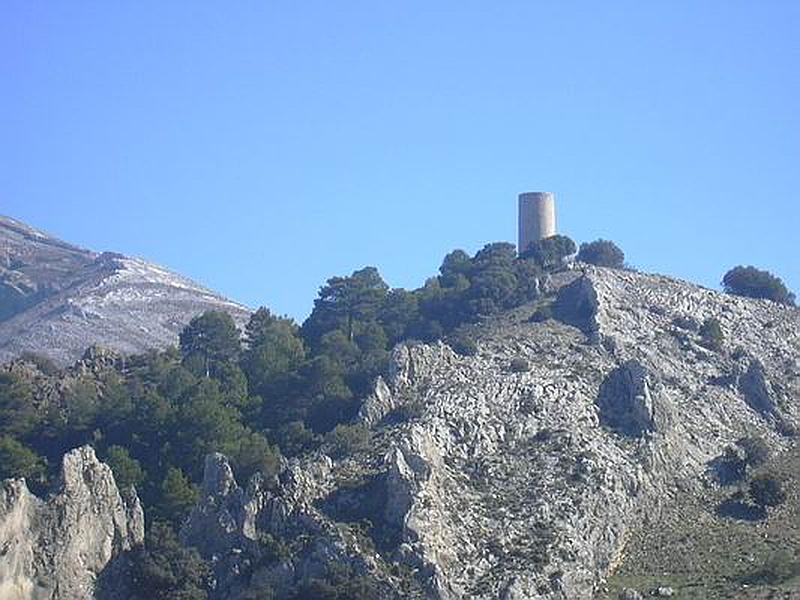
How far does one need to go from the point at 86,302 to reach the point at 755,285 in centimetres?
6303

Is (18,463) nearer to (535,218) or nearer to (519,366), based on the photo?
(519,366)

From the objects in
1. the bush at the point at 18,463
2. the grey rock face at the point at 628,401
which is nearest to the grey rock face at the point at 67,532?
the bush at the point at 18,463

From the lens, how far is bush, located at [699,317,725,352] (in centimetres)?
8619

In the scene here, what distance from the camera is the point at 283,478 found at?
64.6m

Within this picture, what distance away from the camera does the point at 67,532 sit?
199 feet

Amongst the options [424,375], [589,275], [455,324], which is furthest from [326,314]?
[424,375]

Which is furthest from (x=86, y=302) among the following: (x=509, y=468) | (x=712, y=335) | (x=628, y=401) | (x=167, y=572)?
(x=167, y=572)

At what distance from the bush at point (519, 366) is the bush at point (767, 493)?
12.7m

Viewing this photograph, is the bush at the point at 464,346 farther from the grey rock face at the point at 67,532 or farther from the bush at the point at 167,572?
the bush at the point at 167,572

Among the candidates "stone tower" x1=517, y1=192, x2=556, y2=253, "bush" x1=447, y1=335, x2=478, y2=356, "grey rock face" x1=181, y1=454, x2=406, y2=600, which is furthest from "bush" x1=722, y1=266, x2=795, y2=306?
"grey rock face" x1=181, y1=454, x2=406, y2=600

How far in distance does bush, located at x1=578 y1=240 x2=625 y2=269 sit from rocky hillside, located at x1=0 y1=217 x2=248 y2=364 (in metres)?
34.6

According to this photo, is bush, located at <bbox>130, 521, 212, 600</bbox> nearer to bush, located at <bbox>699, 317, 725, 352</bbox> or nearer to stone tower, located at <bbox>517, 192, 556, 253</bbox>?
bush, located at <bbox>699, 317, 725, 352</bbox>

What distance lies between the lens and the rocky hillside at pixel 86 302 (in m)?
128

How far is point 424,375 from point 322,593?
1874 cm
